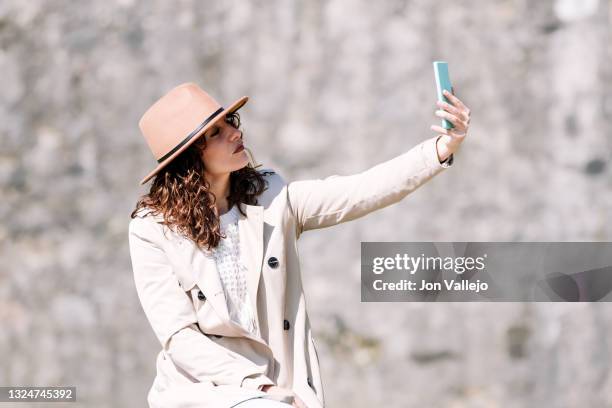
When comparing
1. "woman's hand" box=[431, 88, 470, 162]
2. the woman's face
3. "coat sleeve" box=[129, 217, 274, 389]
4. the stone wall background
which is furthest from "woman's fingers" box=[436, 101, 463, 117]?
the stone wall background

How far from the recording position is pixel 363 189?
2643 mm

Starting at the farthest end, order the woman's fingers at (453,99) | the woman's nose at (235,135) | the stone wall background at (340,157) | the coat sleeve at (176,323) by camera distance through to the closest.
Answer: the stone wall background at (340,157)
the woman's nose at (235,135)
the coat sleeve at (176,323)
the woman's fingers at (453,99)

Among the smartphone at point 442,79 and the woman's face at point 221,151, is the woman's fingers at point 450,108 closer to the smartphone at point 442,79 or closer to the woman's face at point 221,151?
the smartphone at point 442,79

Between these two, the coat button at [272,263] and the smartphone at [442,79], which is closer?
the smartphone at [442,79]

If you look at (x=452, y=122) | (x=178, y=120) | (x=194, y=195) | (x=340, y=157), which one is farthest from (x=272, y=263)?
(x=340, y=157)

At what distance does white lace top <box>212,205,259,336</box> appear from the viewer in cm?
262

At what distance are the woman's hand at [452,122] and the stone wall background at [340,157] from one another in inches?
60.3

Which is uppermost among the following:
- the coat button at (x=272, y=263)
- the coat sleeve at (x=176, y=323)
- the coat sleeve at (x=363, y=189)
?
the coat sleeve at (x=363, y=189)

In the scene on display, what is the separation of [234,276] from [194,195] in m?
0.22

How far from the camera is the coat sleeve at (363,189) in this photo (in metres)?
2.56

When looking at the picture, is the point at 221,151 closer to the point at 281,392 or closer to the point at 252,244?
the point at 252,244

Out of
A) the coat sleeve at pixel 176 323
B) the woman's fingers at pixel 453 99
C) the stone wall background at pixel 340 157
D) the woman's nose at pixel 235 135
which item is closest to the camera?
the woman's fingers at pixel 453 99

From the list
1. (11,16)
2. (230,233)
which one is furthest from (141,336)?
(230,233)

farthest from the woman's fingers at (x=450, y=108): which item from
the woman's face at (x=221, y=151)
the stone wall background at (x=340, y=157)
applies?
the stone wall background at (x=340, y=157)
